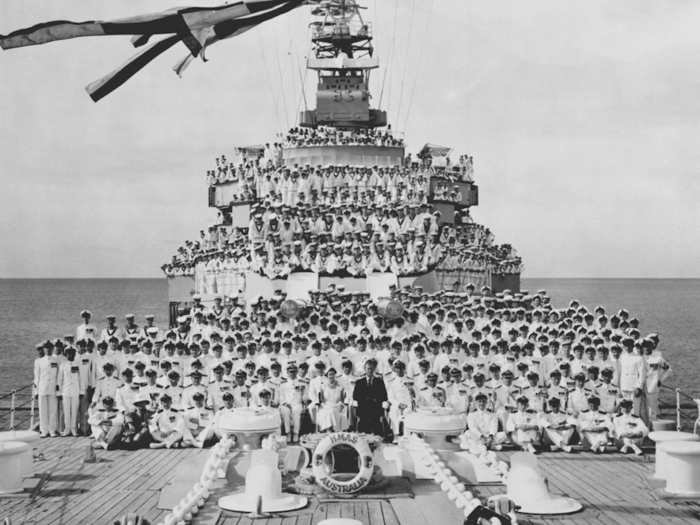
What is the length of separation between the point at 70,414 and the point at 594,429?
8.18 meters

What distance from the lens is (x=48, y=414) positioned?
13461 millimetres

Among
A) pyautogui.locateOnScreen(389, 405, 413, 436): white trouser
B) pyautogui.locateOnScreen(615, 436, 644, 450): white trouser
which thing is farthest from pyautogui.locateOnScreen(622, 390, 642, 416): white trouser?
pyautogui.locateOnScreen(389, 405, 413, 436): white trouser

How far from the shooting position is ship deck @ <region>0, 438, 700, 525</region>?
8.31 meters

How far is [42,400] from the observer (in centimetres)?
1338

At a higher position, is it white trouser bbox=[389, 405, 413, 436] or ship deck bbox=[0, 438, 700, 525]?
white trouser bbox=[389, 405, 413, 436]

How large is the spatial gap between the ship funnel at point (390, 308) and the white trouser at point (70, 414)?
5538 mm

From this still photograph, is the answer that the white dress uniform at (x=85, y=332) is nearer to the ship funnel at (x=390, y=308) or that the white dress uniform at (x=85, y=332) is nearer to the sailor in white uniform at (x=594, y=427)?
the ship funnel at (x=390, y=308)

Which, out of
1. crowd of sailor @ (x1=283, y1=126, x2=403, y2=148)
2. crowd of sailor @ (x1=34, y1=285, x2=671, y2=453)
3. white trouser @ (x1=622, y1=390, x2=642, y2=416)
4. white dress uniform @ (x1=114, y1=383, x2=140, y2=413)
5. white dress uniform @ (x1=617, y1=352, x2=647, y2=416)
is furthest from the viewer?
crowd of sailor @ (x1=283, y1=126, x2=403, y2=148)

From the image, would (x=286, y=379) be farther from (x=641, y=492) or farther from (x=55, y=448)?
(x=641, y=492)

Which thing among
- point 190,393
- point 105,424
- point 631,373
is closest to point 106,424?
point 105,424

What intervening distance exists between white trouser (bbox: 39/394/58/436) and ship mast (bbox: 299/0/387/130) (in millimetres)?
23548

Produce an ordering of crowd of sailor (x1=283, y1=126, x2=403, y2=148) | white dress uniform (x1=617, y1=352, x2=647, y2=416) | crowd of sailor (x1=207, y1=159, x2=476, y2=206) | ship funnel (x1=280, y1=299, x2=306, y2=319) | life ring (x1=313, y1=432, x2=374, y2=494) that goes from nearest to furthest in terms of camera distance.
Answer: life ring (x1=313, y1=432, x2=374, y2=494) → white dress uniform (x1=617, y1=352, x2=647, y2=416) → ship funnel (x1=280, y1=299, x2=306, y2=319) → crowd of sailor (x1=207, y1=159, x2=476, y2=206) → crowd of sailor (x1=283, y1=126, x2=403, y2=148)

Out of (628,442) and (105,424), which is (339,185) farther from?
(628,442)

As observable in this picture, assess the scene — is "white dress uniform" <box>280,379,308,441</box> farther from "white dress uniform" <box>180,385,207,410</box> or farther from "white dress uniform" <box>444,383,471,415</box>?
"white dress uniform" <box>444,383,471,415</box>
